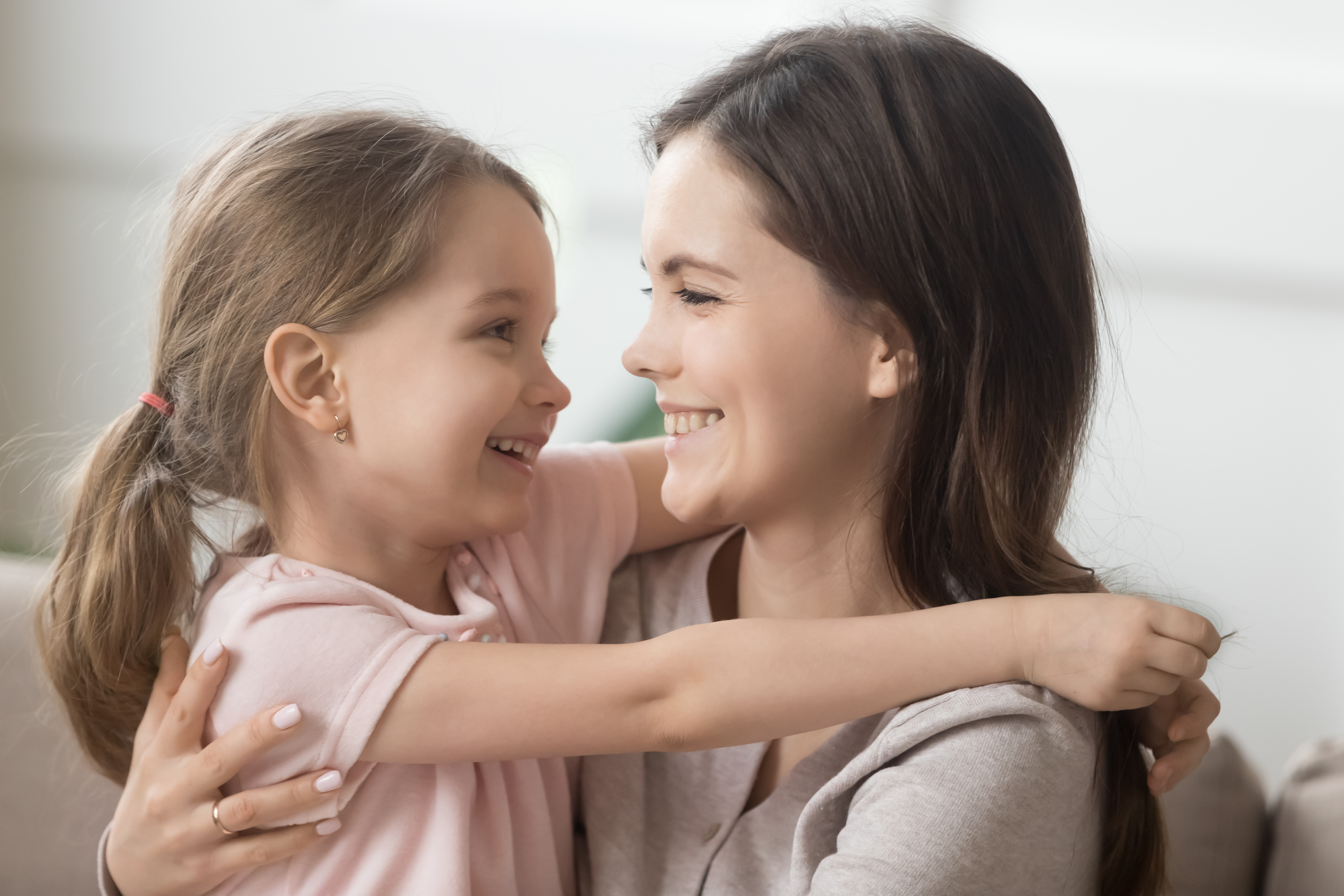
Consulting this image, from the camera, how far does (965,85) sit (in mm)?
1283

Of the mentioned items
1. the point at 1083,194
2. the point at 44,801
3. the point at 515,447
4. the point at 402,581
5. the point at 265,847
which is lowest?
the point at 44,801

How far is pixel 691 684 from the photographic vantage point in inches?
46.9

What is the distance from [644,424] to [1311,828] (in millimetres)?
1460

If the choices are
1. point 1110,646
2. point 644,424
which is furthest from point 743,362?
point 644,424

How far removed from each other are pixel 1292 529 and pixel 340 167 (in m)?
2.98

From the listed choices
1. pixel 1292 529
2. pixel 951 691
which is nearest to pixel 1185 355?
pixel 1292 529

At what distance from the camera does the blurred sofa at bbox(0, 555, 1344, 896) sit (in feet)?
5.54

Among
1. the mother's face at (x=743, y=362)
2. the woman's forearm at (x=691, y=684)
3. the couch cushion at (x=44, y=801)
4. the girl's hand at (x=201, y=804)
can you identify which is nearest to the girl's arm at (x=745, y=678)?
the woman's forearm at (x=691, y=684)

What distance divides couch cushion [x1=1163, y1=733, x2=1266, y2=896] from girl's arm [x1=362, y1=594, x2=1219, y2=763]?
26.9 inches

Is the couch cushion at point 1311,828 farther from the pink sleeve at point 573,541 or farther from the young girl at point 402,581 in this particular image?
the pink sleeve at point 573,541

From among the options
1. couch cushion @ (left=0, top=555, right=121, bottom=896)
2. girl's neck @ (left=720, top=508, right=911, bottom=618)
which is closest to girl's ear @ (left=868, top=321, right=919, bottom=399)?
girl's neck @ (left=720, top=508, right=911, bottom=618)

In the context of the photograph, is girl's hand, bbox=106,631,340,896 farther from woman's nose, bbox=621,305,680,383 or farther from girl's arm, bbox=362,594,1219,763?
woman's nose, bbox=621,305,680,383

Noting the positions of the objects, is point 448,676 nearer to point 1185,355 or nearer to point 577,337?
point 577,337

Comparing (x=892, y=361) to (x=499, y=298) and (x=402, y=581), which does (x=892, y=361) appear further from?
(x=402, y=581)
